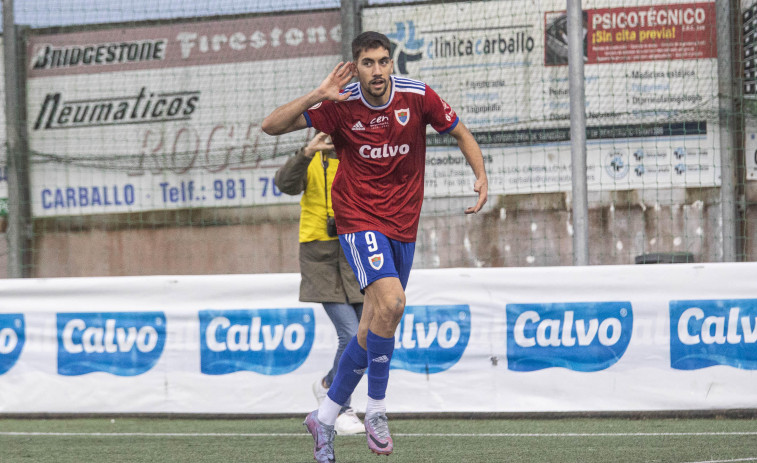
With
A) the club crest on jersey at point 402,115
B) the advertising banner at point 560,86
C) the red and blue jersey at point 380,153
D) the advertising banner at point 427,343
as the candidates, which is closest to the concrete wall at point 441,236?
the advertising banner at point 560,86

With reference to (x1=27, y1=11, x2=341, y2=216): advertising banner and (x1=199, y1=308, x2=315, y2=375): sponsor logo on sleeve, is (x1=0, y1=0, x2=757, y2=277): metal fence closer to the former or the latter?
(x1=27, y1=11, x2=341, y2=216): advertising banner

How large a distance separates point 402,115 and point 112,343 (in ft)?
12.1

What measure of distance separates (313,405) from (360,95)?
123 inches

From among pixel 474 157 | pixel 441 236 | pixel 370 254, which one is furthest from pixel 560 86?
pixel 370 254

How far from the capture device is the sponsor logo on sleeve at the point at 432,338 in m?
6.96

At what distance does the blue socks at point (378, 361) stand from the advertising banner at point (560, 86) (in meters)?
4.42

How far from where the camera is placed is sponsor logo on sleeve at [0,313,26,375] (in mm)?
7359

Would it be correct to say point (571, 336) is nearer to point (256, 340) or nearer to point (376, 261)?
point (256, 340)

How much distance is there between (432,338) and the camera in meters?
6.99

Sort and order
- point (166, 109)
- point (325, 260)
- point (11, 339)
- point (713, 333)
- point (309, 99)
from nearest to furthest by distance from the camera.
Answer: point (309, 99), point (325, 260), point (713, 333), point (11, 339), point (166, 109)

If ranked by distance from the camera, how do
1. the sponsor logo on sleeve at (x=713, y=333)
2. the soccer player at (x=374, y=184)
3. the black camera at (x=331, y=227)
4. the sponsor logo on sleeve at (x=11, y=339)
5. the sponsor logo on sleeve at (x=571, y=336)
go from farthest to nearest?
the sponsor logo on sleeve at (x=11, y=339) → the sponsor logo on sleeve at (x=571, y=336) → the sponsor logo on sleeve at (x=713, y=333) → the black camera at (x=331, y=227) → the soccer player at (x=374, y=184)

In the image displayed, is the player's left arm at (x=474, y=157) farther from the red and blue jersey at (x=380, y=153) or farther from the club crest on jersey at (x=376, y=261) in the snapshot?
the club crest on jersey at (x=376, y=261)

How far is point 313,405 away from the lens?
7020 mm

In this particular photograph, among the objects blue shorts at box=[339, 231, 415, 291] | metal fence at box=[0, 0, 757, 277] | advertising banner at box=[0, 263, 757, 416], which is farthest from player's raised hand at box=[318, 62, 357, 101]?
metal fence at box=[0, 0, 757, 277]
